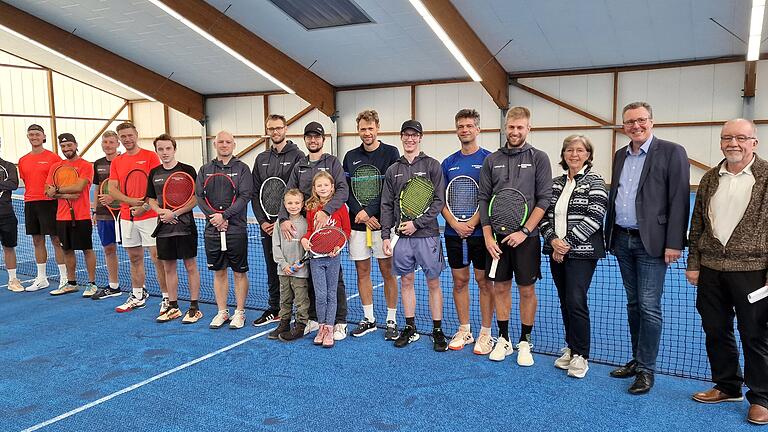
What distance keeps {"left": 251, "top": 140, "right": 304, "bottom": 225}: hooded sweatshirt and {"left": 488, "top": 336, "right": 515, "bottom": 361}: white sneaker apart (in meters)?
2.52

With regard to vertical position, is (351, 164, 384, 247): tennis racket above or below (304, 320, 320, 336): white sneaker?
above

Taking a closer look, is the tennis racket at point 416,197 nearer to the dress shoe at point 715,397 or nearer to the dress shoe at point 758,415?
the dress shoe at point 715,397

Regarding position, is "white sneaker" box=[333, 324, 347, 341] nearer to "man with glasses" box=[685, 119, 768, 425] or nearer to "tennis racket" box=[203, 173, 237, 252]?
"tennis racket" box=[203, 173, 237, 252]

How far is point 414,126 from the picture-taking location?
4766mm

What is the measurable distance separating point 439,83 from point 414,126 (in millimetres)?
13988

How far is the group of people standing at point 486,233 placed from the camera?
347 centimetres

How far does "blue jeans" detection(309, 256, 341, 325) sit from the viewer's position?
5.02 meters

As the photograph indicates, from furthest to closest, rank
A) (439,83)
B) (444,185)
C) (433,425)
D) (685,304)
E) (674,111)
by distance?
(439,83) < (674,111) < (685,304) < (444,185) < (433,425)

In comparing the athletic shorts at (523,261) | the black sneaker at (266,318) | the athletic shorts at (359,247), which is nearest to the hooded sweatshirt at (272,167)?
the athletic shorts at (359,247)

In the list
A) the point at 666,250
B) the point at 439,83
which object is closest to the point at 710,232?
the point at 666,250

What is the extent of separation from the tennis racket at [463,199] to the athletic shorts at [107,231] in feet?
14.4

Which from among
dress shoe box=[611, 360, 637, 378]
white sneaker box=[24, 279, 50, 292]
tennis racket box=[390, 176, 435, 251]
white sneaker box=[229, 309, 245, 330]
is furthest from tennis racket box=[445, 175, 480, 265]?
white sneaker box=[24, 279, 50, 292]

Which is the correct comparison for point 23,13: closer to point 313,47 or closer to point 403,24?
point 313,47

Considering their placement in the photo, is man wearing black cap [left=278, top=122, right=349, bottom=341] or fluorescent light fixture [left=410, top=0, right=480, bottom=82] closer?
man wearing black cap [left=278, top=122, right=349, bottom=341]
